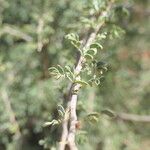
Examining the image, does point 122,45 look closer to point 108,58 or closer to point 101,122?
point 108,58

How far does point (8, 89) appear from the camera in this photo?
129 cm

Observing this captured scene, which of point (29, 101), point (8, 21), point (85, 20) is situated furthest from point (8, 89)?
point (85, 20)

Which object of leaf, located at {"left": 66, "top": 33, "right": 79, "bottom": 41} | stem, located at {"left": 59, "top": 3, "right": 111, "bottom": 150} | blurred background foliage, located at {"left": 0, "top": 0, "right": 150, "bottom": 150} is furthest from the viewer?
blurred background foliage, located at {"left": 0, "top": 0, "right": 150, "bottom": 150}

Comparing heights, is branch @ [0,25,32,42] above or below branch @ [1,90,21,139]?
above

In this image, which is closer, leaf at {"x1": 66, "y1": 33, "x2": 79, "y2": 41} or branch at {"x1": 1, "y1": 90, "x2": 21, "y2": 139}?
leaf at {"x1": 66, "y1": 33, "x2": 79, "y2": 41}

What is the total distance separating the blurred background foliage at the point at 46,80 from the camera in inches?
47.3

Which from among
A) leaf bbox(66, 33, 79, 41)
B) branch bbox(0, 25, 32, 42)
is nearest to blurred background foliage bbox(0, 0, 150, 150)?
branch bbox(0, 25, 32, 42)

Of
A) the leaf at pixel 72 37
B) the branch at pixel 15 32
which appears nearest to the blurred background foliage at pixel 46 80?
the branch at pixel 15 32

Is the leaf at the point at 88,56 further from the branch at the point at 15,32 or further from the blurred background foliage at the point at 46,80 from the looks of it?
the branch at the point at 15,32

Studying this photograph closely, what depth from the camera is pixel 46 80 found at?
1.28 m

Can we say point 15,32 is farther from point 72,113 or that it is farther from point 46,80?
point 72,113

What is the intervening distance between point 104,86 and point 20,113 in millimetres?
294

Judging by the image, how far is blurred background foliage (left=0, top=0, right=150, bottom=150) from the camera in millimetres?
1202

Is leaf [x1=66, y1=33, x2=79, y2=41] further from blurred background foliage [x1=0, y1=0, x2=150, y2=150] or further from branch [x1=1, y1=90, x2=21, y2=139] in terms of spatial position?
branch [x1=1, y1=90, x2=21, y2=139]
